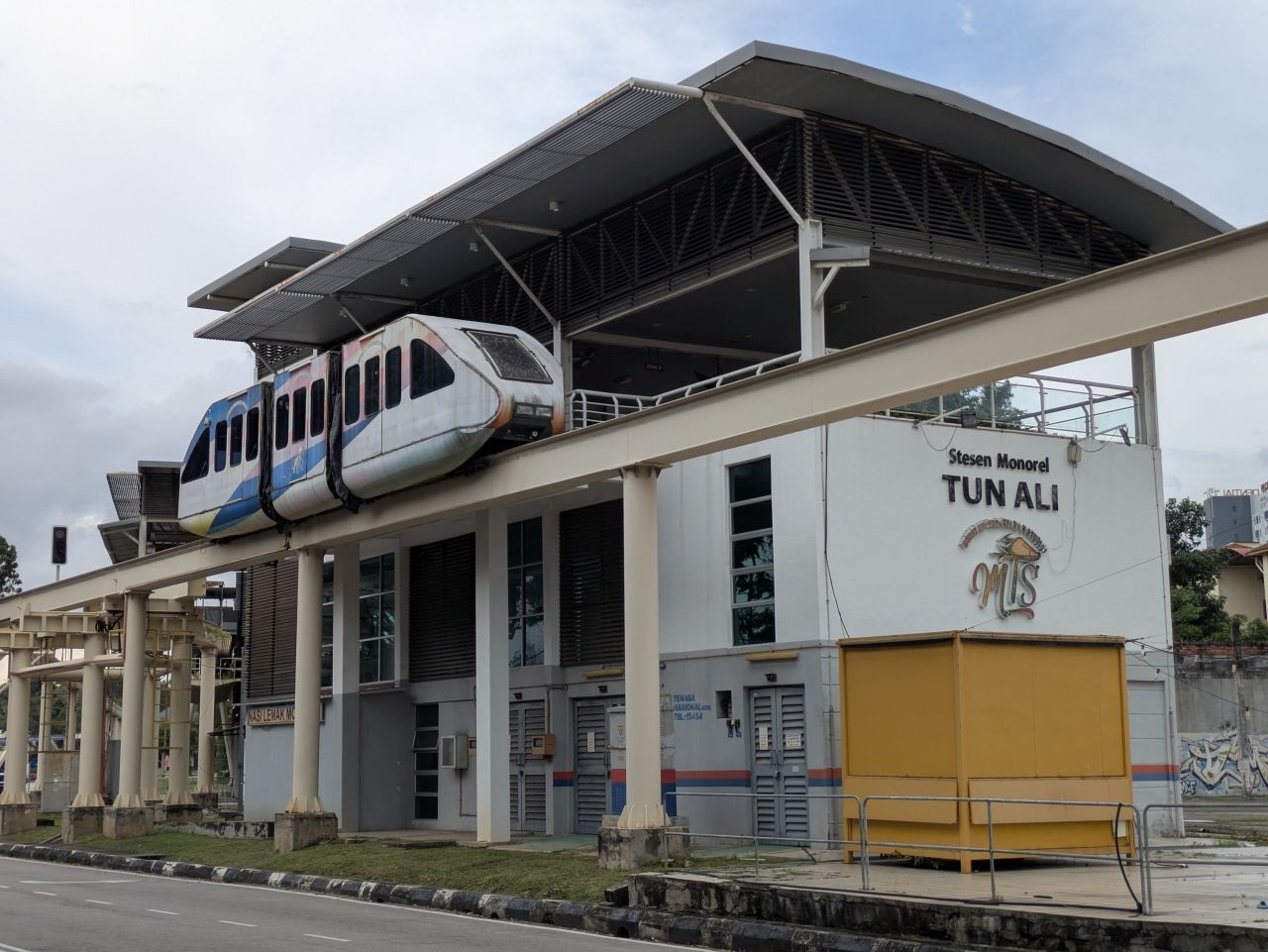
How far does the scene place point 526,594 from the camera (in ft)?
89.8

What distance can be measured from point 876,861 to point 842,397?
5.51 metres

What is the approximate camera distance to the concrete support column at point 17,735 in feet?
116

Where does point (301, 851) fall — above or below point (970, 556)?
below

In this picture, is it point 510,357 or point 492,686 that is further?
point 492,686

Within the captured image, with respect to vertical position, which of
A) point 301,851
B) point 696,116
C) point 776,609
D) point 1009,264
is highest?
point 696,116

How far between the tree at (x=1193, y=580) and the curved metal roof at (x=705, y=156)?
30260 mm

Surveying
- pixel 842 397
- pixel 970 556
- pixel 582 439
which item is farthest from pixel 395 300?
pixel 842 397

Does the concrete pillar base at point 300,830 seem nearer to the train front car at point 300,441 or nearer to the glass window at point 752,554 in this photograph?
the train front car at point 300,441

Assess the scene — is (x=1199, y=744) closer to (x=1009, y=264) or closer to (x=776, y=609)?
(x=1009, y=264)

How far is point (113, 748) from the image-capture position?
166 ft

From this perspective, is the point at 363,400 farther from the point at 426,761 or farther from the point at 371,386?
the point at 426,761

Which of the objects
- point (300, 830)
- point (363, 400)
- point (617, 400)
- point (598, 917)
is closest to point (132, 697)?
point (300, 830)

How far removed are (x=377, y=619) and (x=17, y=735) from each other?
1126 centimetres

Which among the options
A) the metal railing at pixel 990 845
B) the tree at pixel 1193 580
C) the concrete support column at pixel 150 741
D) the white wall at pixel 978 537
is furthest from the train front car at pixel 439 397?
the tree at pixel 1193 580
